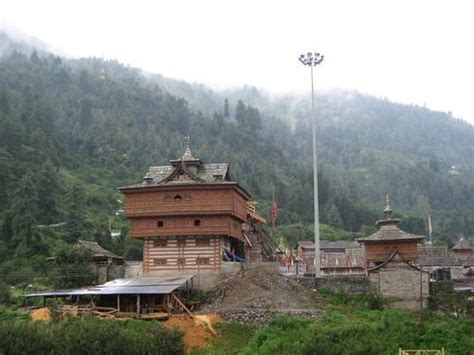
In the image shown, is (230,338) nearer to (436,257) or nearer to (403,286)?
(403,286)

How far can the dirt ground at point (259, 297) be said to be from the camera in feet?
115

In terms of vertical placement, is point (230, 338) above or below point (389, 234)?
below

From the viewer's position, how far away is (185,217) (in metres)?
42.6

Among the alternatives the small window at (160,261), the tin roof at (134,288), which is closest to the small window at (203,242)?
the small window at (160,261)

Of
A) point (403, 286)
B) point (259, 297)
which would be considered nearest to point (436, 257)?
point (403, 286)

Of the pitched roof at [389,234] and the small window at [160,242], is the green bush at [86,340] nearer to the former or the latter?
the small window at [160,242]

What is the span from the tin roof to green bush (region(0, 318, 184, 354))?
8201mm

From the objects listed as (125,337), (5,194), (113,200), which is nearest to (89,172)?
(113,200)

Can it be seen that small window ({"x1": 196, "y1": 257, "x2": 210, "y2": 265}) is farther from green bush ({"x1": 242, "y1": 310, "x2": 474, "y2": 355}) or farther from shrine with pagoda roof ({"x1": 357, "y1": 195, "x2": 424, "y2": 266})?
shrine with pagoda roof ({"x1": 357, "y1": 195, "x2": 424, "y2": 266})

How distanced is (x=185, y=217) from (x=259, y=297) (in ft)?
27.9

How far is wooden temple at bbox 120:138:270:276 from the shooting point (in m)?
42.1

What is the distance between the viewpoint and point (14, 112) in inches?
3824

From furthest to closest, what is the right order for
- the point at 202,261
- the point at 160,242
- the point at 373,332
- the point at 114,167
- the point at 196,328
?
the point at 114,167
the point at 160,242
the point at 202,261
the point at 196,328
the point at 373,332

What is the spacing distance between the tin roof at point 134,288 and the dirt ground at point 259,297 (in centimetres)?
221
